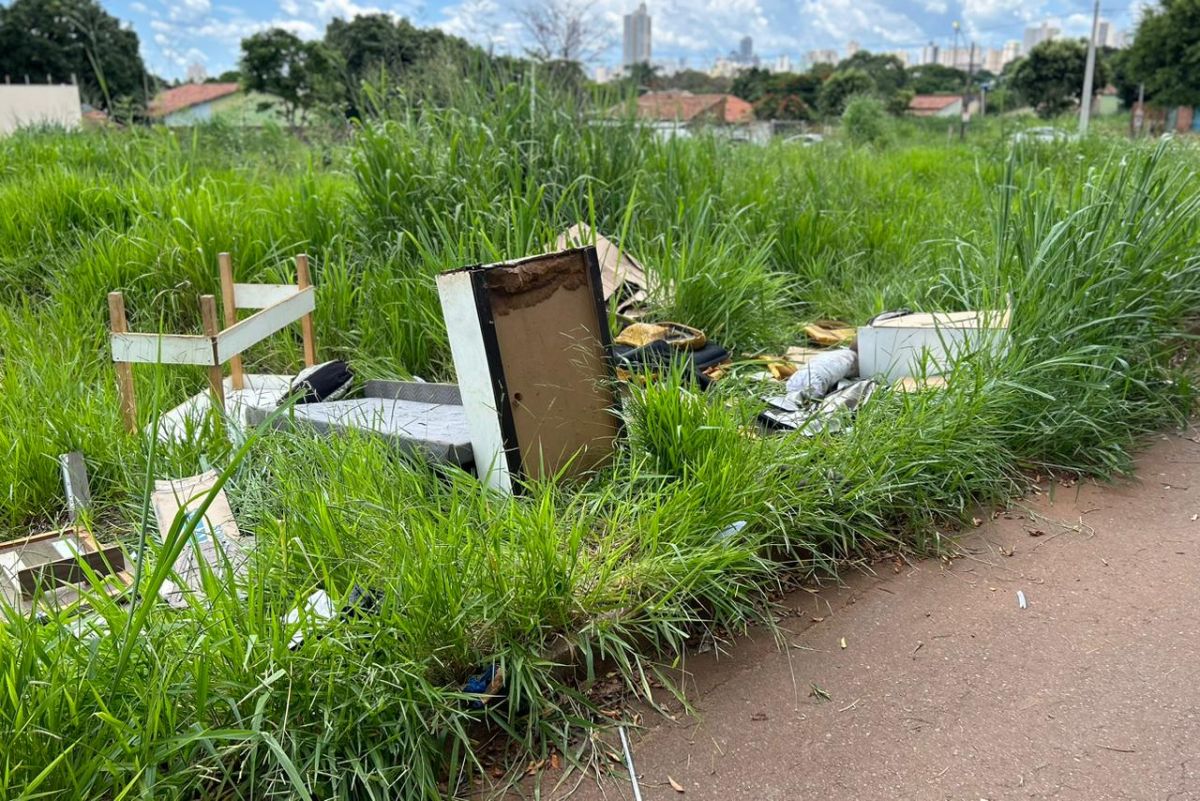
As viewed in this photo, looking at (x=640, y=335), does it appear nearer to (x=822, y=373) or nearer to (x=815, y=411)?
(x=822, y=373)

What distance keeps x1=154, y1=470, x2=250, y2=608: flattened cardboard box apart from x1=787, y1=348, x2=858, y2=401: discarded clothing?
227 cm

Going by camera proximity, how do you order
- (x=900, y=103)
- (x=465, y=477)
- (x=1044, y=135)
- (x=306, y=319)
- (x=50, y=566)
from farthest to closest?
(x=900, y=103)
(x=1044, y=135)
(x=306, y=319)
(x=465, y=477)
(x=50, y=566)

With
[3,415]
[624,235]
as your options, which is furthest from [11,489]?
[624,235]

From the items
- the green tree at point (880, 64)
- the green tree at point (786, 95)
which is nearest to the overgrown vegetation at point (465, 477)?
the green tree at point (786, 95)

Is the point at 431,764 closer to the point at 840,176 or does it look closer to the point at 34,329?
the point at 34,329

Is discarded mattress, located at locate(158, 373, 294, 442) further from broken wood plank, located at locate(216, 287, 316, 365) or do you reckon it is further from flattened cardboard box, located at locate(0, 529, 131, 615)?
flattened cardboard box, located at locate(0, 529, 131, 615)

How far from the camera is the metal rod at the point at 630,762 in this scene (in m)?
2.01

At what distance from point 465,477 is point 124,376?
146 cm

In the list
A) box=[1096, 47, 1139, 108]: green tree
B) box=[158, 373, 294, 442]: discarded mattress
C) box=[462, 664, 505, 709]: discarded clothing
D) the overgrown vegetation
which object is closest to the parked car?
the overgrown vegetation

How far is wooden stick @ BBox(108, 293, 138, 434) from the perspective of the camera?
315cm

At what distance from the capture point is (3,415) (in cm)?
338

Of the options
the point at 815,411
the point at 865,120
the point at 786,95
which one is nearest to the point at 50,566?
the point at 815,411

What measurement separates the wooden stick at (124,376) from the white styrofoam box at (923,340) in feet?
10.2

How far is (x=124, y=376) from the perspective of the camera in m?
3.25
